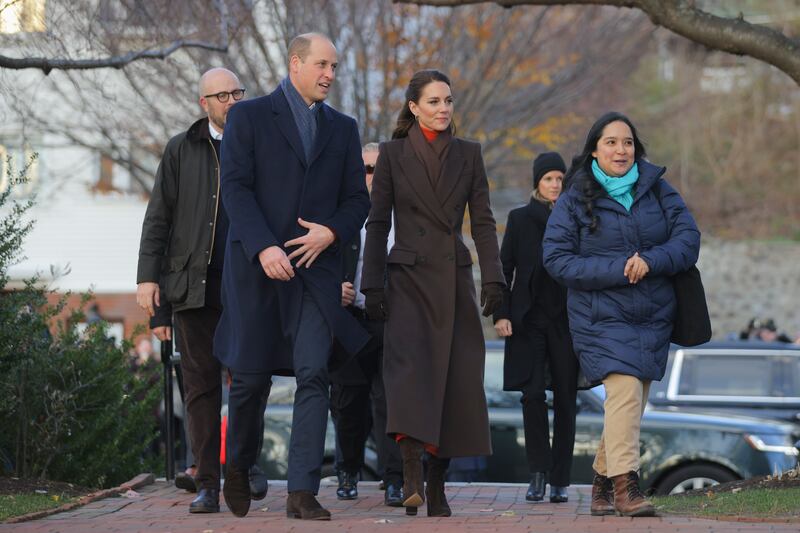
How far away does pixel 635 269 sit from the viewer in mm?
7719

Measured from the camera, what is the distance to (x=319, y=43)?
24.7 ft

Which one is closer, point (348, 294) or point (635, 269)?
point (635, 269)

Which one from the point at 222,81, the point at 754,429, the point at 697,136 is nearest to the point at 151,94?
the point at 754,429

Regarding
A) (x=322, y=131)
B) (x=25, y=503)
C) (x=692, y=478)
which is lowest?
(x=692, y=478)

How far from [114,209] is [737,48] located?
1169 inches

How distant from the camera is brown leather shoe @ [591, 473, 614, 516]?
801cm

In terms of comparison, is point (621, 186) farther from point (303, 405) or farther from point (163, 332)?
point (163, 332)

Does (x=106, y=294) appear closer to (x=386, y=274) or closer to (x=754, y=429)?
(x=754, y=429)

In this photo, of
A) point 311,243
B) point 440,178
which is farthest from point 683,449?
point 311,243

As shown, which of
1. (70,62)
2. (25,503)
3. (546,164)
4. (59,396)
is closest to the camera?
(25,503)

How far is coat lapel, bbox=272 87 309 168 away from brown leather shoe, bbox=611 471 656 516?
217 centimetres

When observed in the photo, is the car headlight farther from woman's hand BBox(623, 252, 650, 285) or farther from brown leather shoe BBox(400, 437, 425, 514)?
brown leather shoe BBox(400, 437, 425, 514)

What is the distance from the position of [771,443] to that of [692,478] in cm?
64

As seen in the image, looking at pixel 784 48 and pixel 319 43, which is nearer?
pixel 319 43
